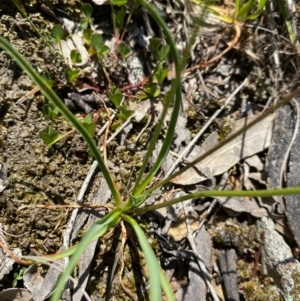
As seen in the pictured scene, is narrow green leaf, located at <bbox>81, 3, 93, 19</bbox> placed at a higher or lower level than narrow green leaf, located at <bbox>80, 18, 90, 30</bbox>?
higher

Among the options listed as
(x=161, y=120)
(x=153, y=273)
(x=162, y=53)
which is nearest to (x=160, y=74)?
(x=162, y=53)

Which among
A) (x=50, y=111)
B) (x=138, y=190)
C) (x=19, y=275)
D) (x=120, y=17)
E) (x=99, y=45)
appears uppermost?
(x=120, y=17)

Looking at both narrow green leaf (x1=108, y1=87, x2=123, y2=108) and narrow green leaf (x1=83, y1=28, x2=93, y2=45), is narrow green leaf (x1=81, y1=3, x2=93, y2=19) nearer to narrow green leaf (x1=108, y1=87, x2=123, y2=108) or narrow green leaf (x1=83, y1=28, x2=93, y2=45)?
narrow green leaf (x1=83, y1=28, x2=93, y2=45)

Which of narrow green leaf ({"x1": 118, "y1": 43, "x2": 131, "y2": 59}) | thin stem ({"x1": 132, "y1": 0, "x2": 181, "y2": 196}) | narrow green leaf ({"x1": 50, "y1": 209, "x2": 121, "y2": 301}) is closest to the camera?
narrow green leaf ({"x1": 50, "y1": 209, "x2": 121, "y2": 301})

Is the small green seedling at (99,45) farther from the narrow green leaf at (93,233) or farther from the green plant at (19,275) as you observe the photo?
the green plant at (19,275)

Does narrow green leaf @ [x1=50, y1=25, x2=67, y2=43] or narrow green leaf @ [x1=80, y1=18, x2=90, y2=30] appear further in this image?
narrow green leaf @ [x1=80, y1=18, x2=90, y2=30]

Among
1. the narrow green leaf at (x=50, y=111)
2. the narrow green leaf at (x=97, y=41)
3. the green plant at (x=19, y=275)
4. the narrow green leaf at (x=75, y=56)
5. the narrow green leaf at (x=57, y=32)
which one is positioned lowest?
the green plant at (x=19, y=275)

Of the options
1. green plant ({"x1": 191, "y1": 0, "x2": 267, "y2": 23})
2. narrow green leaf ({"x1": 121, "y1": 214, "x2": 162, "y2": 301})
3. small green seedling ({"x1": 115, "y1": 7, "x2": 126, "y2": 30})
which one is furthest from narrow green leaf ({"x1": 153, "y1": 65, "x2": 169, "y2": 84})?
narrow green leaf ({"x1": 121, "y1": 214, "x2": 162, "y2": 301})

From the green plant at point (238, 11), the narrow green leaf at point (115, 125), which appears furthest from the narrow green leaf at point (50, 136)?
the green plant at point (238, 11)

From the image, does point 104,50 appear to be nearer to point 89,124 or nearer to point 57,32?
point 57,32
